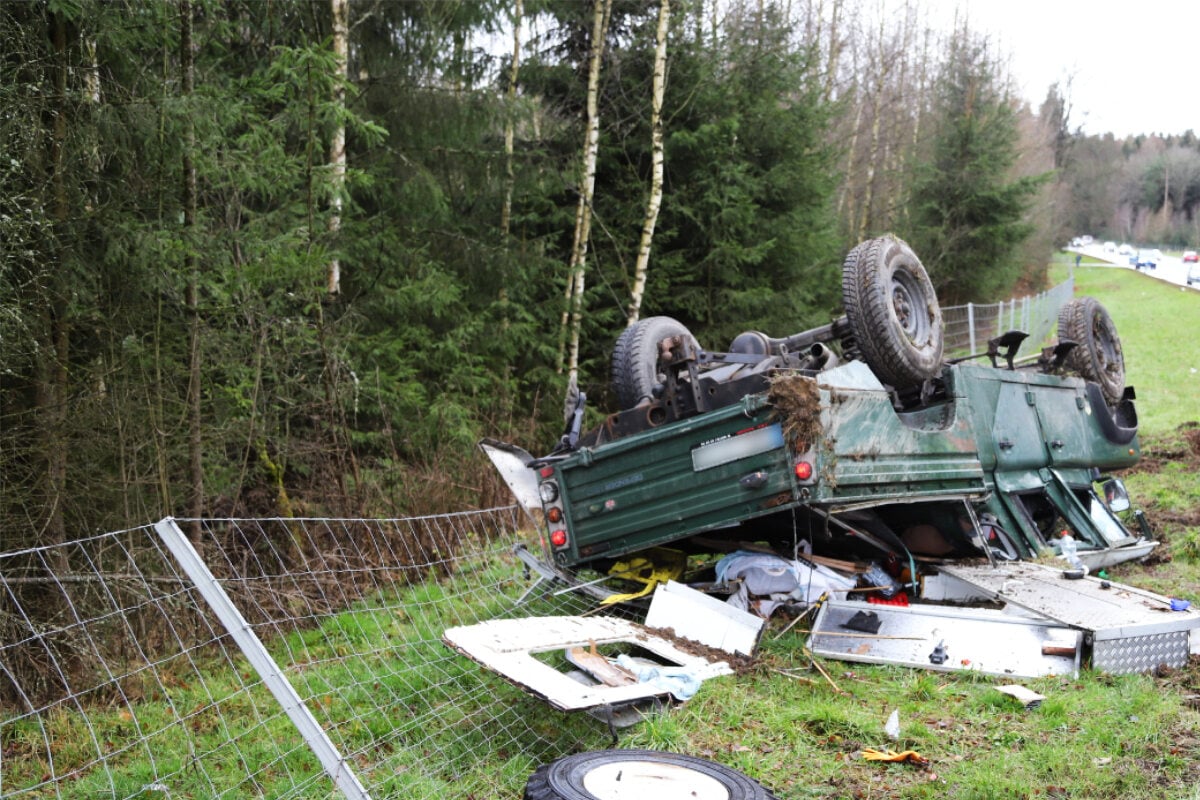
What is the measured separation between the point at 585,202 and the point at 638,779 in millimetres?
10178

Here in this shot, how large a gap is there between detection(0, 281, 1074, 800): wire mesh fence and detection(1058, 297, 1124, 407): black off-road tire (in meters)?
5.20

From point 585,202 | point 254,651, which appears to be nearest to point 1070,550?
point 254,651

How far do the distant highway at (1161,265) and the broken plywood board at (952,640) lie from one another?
137 feet

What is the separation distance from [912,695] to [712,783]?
169 centimetres

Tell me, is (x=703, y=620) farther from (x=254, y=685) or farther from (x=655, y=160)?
(x=655, y=160)

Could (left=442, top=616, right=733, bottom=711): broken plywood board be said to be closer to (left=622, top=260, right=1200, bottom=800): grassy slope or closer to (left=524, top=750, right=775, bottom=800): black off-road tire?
(left=622, top=260, right=1200, bottom=800): grassy slope

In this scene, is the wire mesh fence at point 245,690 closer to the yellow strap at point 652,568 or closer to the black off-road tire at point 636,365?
the yellow strap at point 652,568

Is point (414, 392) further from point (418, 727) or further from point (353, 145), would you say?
point (418, 727)

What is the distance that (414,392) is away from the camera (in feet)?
31.7

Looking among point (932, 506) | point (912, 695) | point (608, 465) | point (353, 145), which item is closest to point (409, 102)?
point (353, 145)

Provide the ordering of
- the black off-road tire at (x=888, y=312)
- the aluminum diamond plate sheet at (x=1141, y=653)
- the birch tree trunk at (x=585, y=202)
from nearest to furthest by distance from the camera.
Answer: the aluminum diamond plate sheet at (x=1141, y=653), the black off-road tire at (x=888, y=312), the birch tree trunk at (x=585, y=202)

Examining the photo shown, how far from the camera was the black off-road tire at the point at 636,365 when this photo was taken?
21.5 feet

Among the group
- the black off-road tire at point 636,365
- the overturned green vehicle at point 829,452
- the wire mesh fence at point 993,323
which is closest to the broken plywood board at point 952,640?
the overturned green vehicle at point 829,452

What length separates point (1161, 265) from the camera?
57.3 meters
